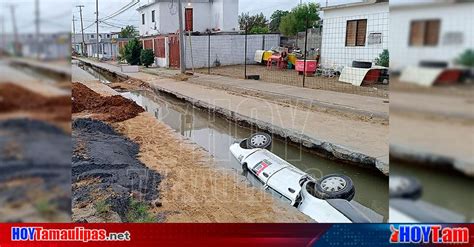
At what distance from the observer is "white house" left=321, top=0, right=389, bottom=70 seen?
40.6 feet

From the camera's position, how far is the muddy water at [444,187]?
4.41 feet

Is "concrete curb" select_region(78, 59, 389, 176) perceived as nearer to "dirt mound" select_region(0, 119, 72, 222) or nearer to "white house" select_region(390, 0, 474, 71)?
"white house" select_region(390, 0, 474, 71)

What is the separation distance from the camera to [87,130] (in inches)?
259

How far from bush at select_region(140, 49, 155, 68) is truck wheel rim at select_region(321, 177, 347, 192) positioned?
5732 mm

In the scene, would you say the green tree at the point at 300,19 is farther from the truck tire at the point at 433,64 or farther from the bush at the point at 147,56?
the truck tire at the point at 433,64

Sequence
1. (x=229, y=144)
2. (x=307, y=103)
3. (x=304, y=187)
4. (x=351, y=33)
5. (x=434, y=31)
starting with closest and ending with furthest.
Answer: (x=434, y=31), (x=304, y=187), (x=229, y=144), (x=307, y=103), (x=351, y=33)

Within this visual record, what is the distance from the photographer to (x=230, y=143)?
21.4ft

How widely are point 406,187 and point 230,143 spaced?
5170mm

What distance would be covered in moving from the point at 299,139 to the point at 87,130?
367 centimetres

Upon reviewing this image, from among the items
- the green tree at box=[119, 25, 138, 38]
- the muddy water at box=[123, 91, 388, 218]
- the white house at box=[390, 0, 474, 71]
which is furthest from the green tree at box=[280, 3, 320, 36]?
the white house at box=[390, 0, 474, 71]

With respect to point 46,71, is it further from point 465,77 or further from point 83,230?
point 465,77

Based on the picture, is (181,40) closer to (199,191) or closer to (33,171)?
(199,191)

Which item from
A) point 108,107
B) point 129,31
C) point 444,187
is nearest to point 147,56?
point 108,107

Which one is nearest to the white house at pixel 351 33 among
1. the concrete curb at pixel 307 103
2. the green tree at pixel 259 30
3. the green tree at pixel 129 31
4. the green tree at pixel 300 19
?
the green tree at pixel 300 19
